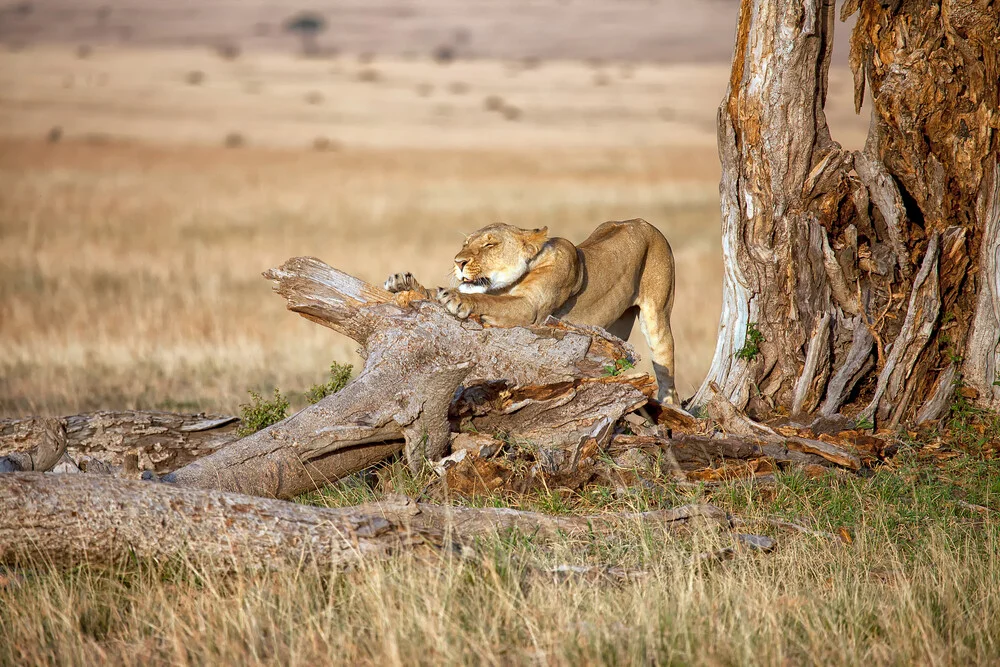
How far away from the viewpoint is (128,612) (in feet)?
16.6

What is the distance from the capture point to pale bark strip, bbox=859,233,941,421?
7227 millimetres

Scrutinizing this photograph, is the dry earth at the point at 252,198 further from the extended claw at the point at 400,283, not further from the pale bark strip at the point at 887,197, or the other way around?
the extended claw at the point at 400,283

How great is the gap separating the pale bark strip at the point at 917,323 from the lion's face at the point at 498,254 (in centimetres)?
253

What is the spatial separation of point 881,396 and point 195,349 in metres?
8.81

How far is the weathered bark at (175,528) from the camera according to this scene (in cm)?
491

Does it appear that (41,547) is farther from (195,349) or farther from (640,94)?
(640,94)

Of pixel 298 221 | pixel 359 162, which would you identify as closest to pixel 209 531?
pixel 298 221

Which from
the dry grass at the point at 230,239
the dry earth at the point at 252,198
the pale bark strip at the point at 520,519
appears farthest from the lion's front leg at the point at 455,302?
the dry earth at the point at 252,198

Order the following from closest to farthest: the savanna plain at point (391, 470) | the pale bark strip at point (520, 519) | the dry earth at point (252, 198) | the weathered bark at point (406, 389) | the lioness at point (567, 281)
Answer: the savanna plain at point (391, 470)
the pale bark strip at point (520, 519)
the weathered bark at point (406, 389)
the lioness at point (567, 281)
the dry earth at point (252, 198)

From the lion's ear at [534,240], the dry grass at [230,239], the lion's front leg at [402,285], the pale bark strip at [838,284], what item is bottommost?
the dry grass at [230,239]

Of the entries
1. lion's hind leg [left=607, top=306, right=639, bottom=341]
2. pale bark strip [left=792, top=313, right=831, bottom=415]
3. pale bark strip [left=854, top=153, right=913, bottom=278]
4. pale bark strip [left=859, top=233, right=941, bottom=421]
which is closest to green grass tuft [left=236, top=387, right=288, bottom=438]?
lion's hind leg [left=607, top=306, right=639, bottom=341]

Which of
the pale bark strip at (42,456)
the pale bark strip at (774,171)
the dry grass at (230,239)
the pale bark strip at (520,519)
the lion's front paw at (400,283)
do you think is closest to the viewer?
the pale bark strip at (520,519)

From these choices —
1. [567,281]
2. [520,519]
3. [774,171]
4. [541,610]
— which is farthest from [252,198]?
[541,610]

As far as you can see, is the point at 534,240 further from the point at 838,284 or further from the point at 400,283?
the point at 838,284
